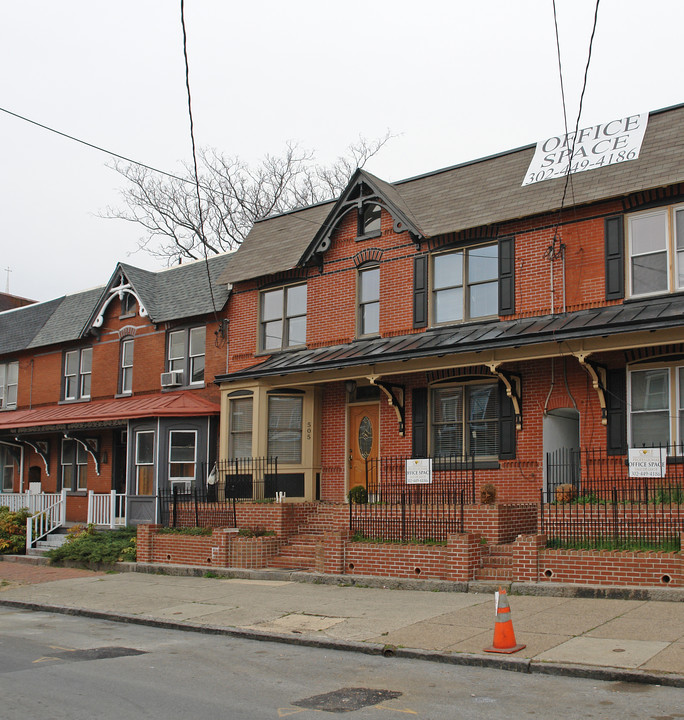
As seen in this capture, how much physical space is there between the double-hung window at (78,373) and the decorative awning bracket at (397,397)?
1239cm

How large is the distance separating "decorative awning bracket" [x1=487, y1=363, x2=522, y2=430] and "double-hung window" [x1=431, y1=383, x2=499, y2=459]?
0.59 meters

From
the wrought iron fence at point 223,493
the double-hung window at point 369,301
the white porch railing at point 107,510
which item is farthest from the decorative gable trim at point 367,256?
the white porch railing at point 107,510

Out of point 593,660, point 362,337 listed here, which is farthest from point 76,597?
point 593,660

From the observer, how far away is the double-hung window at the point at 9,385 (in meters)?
30.1

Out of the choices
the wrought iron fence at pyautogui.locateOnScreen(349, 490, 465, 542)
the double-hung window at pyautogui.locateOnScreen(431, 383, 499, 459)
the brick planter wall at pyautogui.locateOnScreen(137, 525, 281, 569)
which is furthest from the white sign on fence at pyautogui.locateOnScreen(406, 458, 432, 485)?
the brick planter wall at pyautogui.locateOnScreen(137, 525, 281, 569)

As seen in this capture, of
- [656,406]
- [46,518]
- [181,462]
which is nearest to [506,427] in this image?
[656,406]

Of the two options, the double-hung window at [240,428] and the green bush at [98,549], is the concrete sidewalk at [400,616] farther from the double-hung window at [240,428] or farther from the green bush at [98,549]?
the double-hung window at [240,428]

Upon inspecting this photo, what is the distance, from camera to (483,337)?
15.9m

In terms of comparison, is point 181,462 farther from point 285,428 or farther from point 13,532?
point 13,532

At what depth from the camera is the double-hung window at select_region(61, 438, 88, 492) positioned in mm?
26328

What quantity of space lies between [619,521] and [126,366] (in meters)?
17.0

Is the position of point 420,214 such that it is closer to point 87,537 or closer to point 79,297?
point 87,537

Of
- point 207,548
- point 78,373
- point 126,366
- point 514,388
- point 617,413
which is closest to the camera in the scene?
point 617,413

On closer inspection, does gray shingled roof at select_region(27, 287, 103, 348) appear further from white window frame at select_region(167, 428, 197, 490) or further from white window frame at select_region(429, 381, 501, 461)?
white window frame at select_region(429, 381, 501, 461)
